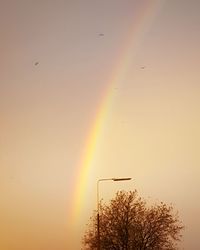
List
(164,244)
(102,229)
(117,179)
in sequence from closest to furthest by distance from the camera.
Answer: (117,179) < (102,229) < (164,244)

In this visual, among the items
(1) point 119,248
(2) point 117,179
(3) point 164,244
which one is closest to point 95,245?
(1) point 119,248

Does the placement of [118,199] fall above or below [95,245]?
above

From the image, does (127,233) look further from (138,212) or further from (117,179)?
(117,179)

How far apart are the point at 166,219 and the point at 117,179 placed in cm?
Answer: 2654

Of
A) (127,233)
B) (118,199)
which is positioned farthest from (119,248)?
(118,199)

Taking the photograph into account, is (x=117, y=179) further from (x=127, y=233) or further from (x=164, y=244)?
(x=164, y=244)

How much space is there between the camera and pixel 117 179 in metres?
41.7

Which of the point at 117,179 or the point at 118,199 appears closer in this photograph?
the point at 117,179

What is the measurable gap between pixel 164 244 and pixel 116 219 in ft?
25.3

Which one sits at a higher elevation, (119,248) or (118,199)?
(118,199)

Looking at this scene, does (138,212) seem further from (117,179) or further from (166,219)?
(117,179)

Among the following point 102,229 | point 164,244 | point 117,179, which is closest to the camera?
point 117,179

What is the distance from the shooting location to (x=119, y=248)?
62.0 m

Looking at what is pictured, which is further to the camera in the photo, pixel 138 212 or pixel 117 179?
pixel 138 212
